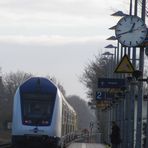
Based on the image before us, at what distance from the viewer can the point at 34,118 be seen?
34.6 metres

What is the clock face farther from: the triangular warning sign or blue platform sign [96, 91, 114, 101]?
blue platform sign [96, 91, 114, 101]

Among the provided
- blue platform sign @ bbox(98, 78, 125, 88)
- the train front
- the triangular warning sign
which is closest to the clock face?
the triangular warning sign

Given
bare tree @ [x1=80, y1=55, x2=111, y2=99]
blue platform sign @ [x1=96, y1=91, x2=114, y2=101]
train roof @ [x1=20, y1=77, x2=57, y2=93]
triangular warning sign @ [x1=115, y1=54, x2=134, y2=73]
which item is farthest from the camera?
bare tree @ [x1=80, y1=55, x2=111, y2=99]

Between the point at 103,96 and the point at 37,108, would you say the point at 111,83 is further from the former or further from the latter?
the point at 103,96

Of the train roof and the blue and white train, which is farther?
the train roof

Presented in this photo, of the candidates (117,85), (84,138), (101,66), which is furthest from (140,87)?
(84,138)

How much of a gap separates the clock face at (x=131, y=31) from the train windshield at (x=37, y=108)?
10.7m

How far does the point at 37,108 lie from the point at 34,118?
58 centimetres

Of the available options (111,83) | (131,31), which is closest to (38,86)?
(111,83)

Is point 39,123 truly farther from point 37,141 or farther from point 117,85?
point 117,85

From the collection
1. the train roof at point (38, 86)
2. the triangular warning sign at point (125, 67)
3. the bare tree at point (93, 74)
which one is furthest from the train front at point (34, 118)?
the bare tree at point (93, 74)

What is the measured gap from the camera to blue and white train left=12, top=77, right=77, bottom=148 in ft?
113

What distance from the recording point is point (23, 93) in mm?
35125

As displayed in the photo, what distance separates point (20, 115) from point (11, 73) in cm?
11393
